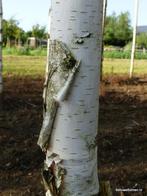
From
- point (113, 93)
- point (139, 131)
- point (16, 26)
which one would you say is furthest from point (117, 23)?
point (139, 131)

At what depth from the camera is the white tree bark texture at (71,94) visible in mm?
2168

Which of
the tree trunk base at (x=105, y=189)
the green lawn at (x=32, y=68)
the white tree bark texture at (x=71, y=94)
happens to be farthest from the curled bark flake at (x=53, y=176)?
the green lawn at (x=32, y=68)

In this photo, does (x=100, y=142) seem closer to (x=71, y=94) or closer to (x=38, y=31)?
(x=71, y=94)

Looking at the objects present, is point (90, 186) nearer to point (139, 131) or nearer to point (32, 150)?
point (32, 150)

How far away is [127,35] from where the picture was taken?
219ft

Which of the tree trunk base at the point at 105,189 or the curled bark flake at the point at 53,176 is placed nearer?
the curled bark flake at the point at 53,176

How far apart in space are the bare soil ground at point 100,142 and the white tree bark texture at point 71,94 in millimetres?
1808

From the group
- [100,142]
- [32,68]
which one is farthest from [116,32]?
[100,142]

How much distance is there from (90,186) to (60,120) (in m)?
0.39

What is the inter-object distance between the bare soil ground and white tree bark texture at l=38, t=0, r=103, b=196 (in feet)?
5.93

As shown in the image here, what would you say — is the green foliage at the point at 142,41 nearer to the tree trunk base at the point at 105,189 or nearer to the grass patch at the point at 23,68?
the grass patch at the point at 23,68

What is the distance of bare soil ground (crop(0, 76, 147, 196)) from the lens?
443 centimetres

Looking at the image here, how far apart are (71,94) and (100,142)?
3630mm

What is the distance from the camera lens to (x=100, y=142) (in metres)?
5.77
